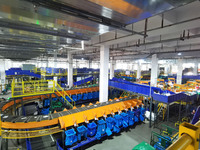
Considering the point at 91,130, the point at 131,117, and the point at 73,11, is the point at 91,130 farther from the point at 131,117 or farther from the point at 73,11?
the point at 73,11

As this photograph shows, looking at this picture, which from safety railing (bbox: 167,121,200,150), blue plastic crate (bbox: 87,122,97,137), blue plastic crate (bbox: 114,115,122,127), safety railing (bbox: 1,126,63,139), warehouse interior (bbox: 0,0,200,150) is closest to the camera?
safety railing (bbox: 167,121,200,150)

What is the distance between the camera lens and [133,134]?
25.7ft

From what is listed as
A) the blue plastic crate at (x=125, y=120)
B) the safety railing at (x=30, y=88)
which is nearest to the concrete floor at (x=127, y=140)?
the blue plastic crate at (x=125, y=120)

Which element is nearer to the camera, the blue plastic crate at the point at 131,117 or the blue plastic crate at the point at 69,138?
the blue plastic crate at the point at 69,138

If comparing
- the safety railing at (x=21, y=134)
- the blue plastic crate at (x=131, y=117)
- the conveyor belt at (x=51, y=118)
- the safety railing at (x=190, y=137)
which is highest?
the safety railing at (x=190, y=137)

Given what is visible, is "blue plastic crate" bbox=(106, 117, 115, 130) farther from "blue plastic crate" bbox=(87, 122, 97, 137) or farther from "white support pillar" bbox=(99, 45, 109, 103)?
"white support pillar" bbox=(99, 45, 109, 103)

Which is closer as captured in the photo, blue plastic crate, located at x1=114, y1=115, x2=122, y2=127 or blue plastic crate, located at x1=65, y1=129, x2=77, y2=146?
blue plastic crate, located at x1=65, y1=129, x2=77, y2=146

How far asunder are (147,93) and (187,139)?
9.59 metres

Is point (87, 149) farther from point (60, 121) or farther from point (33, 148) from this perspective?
point (33, 148)

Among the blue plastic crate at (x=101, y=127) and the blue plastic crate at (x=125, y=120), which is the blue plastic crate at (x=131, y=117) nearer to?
the blue plastic crate at (x=125, y=120)

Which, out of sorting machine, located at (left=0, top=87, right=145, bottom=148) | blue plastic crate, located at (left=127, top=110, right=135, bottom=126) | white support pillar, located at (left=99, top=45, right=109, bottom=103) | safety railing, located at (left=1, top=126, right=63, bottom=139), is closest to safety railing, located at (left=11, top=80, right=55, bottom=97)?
sorting machine, located at (left=0, top=87, right=145, bottom=148)

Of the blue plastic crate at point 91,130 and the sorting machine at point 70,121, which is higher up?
the sorting machine at point 70,121

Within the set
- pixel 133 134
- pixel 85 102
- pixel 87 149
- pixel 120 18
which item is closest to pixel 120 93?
pixel 85 102

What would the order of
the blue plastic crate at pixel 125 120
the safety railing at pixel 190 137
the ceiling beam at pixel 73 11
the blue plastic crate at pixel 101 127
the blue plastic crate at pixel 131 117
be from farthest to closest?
the blue plastic crate at pixel 131 117 < the blue plastic crate at pixel 125 120 < the blue plastic crate at pixel 101 127 < the ceiling beam at pixel 73 11 < the safety railing at pixel 190 137
